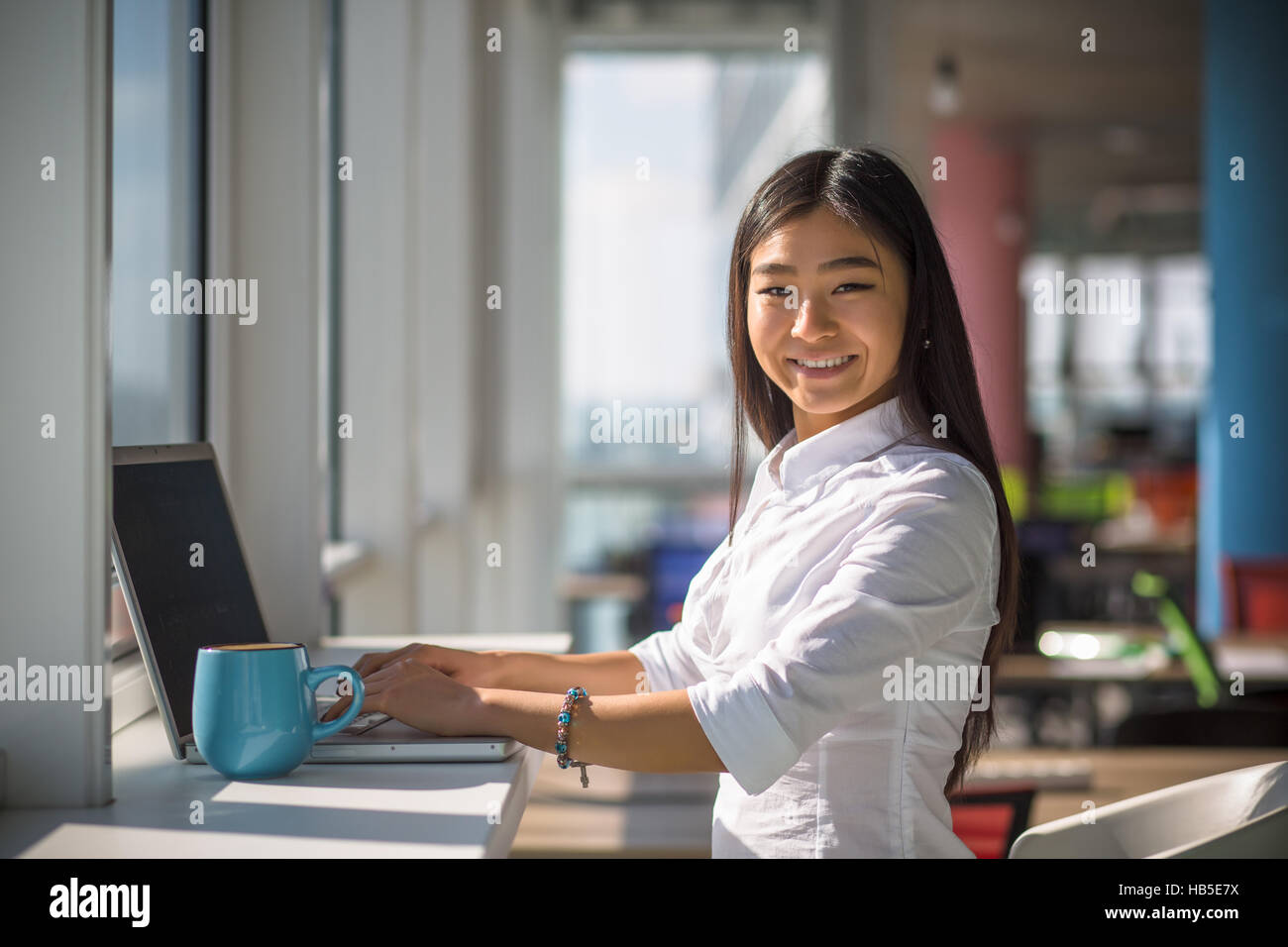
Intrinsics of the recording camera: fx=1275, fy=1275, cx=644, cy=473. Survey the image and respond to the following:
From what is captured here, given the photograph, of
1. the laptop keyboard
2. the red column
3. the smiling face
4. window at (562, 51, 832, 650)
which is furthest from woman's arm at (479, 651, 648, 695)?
the red column

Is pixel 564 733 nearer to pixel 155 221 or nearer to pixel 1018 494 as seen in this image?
pixel 155 221

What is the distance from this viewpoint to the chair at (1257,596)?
15.0ft

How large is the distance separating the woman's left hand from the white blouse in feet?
0.80

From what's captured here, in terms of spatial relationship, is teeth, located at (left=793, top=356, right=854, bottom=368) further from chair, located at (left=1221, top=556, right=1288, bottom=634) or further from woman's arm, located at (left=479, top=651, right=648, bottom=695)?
chair, located at (left=1221, top=556, right=1288, bottom=634)

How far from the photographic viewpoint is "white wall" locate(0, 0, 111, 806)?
1.15m

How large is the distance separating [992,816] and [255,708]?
1.45 m

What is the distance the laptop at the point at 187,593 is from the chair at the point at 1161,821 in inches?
24.6

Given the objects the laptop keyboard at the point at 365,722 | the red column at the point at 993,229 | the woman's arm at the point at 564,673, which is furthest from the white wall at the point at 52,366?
the red column at the point at 993,229

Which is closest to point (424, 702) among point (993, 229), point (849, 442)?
point (849, 442)

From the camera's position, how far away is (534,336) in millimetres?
5602

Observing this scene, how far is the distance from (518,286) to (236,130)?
11.5 ft

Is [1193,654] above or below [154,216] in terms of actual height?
below

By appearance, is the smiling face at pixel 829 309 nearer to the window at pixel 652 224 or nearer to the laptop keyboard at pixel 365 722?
the laptop keyboard at pixel 365 722
